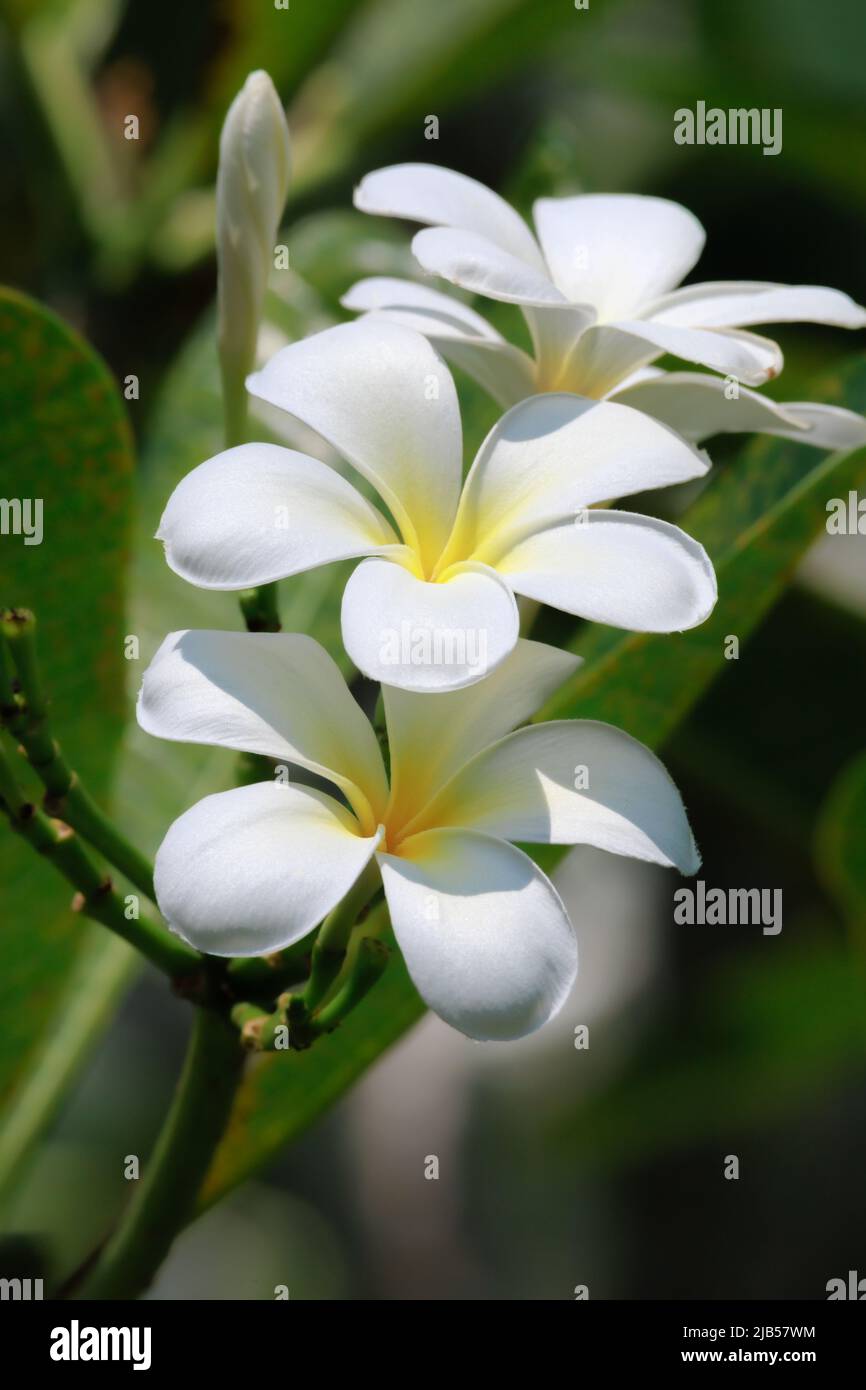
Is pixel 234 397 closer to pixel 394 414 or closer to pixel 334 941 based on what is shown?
pixel 394 414

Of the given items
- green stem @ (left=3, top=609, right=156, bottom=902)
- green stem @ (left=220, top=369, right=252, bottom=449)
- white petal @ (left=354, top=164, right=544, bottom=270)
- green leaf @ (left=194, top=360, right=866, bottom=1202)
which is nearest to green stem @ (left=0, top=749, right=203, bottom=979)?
green stem @ (left=3, top=609, right=156, bottom=902)

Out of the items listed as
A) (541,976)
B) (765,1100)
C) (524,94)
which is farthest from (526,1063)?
(541,976)

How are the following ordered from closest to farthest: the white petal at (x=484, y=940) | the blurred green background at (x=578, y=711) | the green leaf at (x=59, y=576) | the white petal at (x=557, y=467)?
the white petal at (x=484, y=940), the white petal at (x=557, y=467), the green leaf at (x=59, y=576), the blurred green background at (x=578, y=711)

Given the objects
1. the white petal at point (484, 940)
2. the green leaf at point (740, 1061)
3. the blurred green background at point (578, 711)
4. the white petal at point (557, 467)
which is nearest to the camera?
the white petal at point (484, 940)

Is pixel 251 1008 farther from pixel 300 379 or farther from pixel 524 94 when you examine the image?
pixel 524 94

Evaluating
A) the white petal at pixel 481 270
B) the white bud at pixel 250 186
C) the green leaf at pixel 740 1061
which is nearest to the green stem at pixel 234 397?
the white bud at pixel 250 186

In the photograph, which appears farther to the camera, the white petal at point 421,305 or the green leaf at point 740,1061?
the green leaf at point 740,1061

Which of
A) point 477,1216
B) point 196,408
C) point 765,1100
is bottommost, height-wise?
point 477,1216

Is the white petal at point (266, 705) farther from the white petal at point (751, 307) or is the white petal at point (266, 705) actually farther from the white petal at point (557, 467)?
the white petal at point (751, 307)
